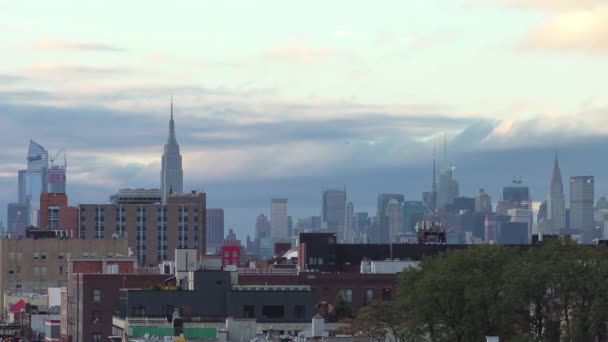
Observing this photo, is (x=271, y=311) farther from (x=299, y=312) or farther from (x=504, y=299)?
(x=504, y=299)

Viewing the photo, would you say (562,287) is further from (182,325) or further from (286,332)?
(286,332)

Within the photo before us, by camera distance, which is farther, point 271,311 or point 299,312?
point 299,312

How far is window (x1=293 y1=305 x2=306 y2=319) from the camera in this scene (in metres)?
187

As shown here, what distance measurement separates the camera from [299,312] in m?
187

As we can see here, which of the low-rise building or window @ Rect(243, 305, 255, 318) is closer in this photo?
window @ Rect(243, 305, 255, 318)

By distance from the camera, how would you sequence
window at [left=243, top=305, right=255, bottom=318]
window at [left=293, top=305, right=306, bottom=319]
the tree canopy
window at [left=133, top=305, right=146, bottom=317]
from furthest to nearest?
window at [left=293, top=305, right=306, bottom=319] → window at [left=133, top=305, right=146, bottom=317] → window at [left=243, top=305, right=255, bottom=318] → the tree canopy

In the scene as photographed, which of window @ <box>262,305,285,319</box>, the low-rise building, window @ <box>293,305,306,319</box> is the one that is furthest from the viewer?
window @ <box>293,305,306,319</box>

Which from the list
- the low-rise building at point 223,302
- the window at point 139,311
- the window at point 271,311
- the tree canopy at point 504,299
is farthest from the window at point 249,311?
the tree canopy at point 504,299

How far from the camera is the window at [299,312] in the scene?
18688 cm

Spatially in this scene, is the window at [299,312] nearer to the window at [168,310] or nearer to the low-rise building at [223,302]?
the low-rise building at [223,302]

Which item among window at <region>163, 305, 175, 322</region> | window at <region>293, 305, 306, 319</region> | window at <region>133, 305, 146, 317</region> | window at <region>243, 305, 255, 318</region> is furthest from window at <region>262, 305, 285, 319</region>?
window at <region>133, 305, 146, 317</region>

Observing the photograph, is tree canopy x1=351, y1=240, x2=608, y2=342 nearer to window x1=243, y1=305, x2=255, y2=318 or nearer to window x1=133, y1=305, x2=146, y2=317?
window x1=243, y1=305, x2=255, y2=318

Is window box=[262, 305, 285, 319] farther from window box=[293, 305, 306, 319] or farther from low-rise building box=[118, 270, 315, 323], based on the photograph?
window box=[293, 305, 306, 319]

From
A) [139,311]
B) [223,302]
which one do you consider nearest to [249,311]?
[223,302]
